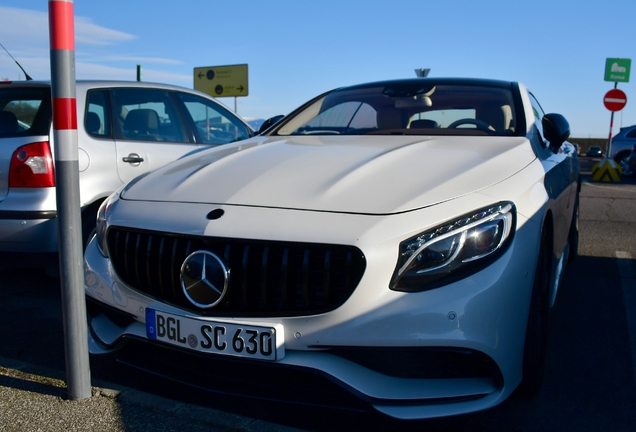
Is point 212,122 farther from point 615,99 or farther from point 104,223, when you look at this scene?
point 615,99

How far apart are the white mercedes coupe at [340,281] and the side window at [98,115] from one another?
6.19 feet

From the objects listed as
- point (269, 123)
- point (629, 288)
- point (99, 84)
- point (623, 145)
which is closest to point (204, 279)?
point (269, 123)

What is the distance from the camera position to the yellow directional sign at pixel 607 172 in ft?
47.3

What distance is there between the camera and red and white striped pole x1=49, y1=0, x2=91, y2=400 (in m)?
2.42

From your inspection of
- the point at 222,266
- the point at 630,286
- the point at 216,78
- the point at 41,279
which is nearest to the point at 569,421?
the point at 222,266

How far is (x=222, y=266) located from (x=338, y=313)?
0.45 meters

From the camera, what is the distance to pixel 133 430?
7.86 feet

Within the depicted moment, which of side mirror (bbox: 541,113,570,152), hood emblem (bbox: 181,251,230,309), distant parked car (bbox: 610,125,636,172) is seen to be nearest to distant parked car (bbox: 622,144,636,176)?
distant parked car (bbox: 610,125,636,172)

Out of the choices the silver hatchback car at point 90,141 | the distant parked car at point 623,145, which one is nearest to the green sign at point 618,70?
the distant parked car at point 623,145

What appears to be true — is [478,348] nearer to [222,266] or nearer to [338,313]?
[338,313]

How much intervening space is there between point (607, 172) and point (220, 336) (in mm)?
14127

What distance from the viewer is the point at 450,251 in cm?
217

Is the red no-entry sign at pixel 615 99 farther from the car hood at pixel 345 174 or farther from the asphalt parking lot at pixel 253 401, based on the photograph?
the car hood at pixel 345 174

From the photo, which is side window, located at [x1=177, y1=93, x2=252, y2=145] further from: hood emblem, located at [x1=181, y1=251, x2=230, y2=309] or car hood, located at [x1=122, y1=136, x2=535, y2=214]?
hood emblem, located at [x1=181, y1=251, x2=230, y2=309]
